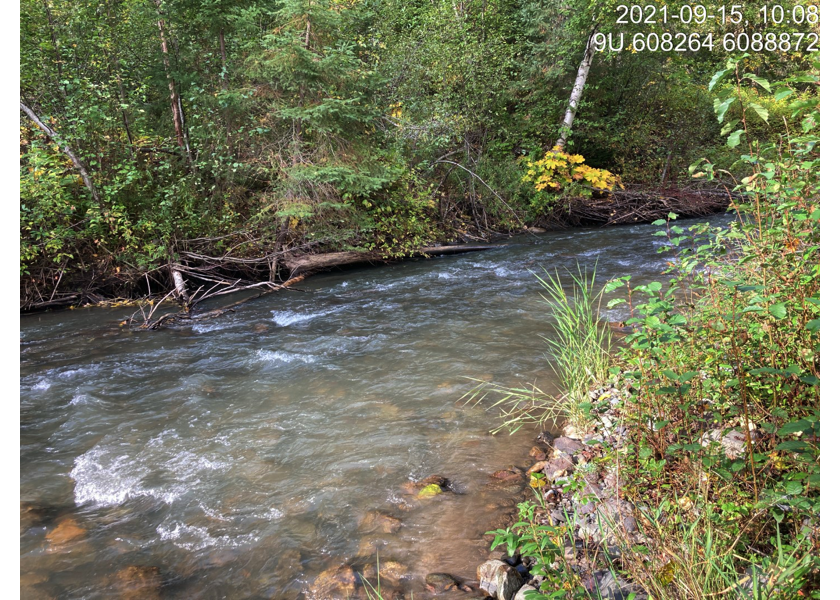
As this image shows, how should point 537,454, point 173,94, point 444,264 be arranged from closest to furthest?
point 537,454
point 173,94
point 444,264

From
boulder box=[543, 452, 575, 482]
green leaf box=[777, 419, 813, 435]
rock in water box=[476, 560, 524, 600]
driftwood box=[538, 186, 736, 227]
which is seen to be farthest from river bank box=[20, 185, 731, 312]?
green leaf box=[777, 419, 813, 435]

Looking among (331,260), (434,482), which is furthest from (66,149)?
(434,482)

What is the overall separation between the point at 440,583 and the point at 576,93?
1493cm

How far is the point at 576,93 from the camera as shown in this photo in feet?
48.7

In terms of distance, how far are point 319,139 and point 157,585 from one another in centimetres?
836

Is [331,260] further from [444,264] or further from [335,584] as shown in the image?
[335,584]

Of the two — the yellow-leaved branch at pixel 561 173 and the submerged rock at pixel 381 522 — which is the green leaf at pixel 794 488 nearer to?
the submerged rock at pixel 381 522

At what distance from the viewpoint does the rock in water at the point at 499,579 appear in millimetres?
2609

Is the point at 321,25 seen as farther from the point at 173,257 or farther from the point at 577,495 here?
the point at 577,495

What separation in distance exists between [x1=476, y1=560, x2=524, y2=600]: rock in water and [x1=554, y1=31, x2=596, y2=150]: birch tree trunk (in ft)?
46.2

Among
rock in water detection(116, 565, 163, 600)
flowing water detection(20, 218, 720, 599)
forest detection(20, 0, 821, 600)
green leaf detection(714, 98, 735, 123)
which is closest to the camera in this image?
green leaf detection(714, 98, 735, 123)

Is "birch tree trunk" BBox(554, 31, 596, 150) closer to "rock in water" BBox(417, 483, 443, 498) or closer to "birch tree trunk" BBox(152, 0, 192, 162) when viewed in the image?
"birch tree trunk" BBox(152, 0, 192, 162)

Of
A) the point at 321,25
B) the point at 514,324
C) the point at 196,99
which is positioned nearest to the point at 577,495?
the point at 514,324
